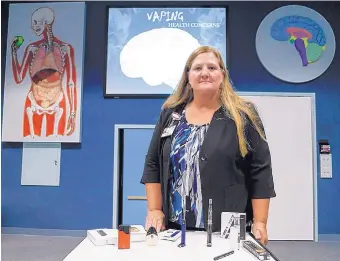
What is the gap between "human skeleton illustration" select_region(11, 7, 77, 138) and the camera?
3539mm

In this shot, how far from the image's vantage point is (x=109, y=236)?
104 cm

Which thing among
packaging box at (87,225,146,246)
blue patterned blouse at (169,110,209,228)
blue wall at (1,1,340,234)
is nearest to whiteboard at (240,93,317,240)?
blue wall at (1,1,340,234)

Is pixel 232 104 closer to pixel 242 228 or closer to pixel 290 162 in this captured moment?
pixel 242 228

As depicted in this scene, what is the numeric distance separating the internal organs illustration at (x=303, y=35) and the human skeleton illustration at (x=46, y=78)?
2209mm

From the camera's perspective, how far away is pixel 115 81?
11.7ft

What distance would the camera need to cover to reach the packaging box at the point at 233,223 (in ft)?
3.43

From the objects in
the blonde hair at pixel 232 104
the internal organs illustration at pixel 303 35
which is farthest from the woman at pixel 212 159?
the internal organs illustration at pixel 303 35

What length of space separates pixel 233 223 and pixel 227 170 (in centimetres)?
18

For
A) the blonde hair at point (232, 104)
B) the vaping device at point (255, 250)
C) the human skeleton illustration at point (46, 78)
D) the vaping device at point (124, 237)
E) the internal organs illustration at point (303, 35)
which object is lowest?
the vaping device at point (255, 250)

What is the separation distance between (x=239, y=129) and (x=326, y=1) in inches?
121

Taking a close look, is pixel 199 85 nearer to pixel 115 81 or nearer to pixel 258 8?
pixel 115 81

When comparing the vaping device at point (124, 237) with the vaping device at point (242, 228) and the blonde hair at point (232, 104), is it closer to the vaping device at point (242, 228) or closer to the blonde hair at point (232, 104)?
the vaping device at point (242, 228)

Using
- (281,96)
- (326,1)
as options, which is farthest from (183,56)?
(326,1)

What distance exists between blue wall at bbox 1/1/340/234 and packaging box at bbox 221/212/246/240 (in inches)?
97.8
